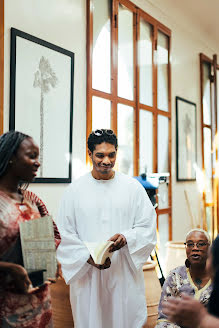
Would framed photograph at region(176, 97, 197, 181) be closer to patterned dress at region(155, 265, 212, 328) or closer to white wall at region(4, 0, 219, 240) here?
white wall at region(4, 0, 219, 240)

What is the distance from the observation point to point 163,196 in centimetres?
488

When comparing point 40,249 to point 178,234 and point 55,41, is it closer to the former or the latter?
point 55,41

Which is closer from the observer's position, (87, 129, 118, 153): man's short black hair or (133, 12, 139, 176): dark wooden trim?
(87, 129, 118, 153): man's short black hair

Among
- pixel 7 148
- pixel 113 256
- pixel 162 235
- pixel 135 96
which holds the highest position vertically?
pixel 135 96

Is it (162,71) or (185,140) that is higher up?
(162,71)

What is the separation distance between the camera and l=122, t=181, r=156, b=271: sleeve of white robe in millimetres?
2336

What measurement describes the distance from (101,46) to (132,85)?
66 cm

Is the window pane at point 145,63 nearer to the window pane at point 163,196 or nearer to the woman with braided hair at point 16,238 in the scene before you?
the window pane at point 163,196

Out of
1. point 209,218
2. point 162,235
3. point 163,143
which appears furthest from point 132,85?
point 209,218

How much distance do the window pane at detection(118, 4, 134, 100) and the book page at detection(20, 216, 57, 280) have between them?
2.75 metres

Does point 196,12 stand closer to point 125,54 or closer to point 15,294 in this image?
point 125,54

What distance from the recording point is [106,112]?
3.78 m

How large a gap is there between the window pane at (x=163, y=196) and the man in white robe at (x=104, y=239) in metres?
2.33

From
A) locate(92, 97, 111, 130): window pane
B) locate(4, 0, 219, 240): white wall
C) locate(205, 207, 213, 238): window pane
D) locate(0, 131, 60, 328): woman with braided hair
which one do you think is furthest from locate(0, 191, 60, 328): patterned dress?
locate(205, 207, 213, 238): window pane
